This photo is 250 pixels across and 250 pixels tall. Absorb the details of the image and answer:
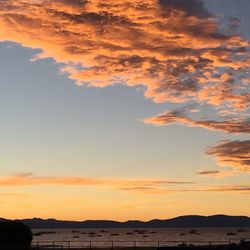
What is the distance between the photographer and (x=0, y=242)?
185 ft

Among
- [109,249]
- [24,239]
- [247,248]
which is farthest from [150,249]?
[24,239]

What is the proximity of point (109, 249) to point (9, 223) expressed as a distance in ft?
38.1

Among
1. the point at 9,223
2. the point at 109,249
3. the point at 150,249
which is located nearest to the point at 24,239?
the point at 9,223

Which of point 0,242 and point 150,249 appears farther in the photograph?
point 150,249

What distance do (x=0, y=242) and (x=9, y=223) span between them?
2.34 metres

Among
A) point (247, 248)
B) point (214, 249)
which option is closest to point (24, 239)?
point (214, 249)

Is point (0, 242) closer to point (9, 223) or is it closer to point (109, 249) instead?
point (9, 223)

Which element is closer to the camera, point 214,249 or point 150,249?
point 214,249

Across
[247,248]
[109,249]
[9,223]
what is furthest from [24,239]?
[247,248]

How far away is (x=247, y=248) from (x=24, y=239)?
80.4 feet

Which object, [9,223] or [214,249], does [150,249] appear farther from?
[9,223]

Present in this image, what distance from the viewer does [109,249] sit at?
60.5 metres

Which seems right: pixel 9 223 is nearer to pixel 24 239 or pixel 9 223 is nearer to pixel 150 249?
pixel 24 239

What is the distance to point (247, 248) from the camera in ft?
194
